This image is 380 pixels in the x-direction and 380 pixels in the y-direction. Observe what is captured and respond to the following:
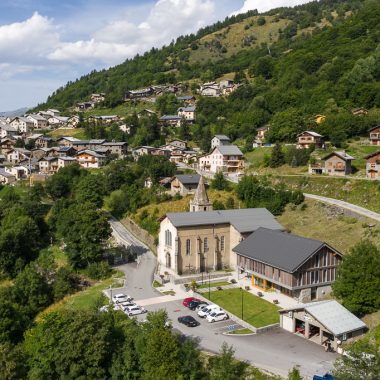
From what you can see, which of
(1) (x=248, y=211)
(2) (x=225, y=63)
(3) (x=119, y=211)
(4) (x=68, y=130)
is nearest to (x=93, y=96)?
(4) (x=68, y=130)

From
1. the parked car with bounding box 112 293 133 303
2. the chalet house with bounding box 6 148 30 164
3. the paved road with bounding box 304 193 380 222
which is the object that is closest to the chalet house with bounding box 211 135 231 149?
the paved road with bounding box 304 193 380 222

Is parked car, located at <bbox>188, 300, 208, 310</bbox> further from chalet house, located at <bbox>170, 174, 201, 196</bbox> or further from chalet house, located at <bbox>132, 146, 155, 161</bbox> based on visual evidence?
chalet house, located at <bbox>132, 146, 155, 161</bbox>

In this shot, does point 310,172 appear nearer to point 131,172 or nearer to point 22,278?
point 131,172

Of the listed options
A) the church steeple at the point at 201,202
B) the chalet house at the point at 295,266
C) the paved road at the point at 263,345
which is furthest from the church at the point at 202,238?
the paved road at the point at 263,345

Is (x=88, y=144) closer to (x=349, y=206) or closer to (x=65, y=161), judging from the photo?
(x=65, y=161)

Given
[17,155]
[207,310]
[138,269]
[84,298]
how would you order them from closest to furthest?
[207,310] → [84,298] → [138,269] → [17,155]

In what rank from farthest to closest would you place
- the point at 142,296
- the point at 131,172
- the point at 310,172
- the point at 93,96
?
the point at 93,96 < the point at 131,172 < the point at 310,172 < the point at 142,296

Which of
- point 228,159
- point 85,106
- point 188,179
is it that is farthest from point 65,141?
point 188,179
